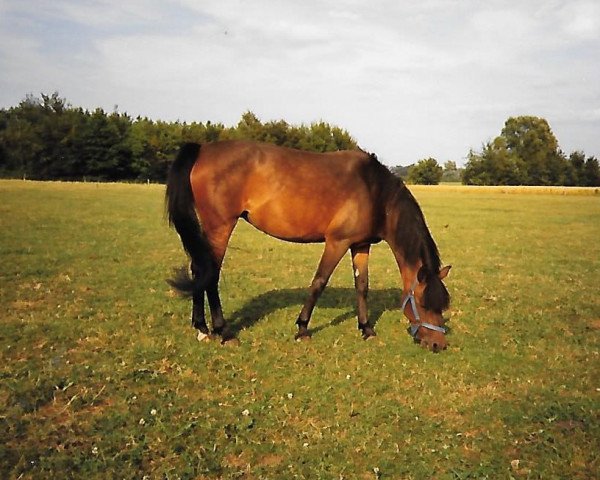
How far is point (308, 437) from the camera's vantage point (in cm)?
419

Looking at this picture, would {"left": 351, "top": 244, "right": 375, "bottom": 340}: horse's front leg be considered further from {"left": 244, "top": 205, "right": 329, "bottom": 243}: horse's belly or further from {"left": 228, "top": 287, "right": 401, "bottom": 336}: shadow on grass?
{"left": 244, "top": 205, "right": 329, "bottom": 243}: horse's belly

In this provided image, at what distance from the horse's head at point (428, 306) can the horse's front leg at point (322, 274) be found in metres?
1.08

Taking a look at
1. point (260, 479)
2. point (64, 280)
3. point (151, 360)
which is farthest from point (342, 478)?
point (64, 280)

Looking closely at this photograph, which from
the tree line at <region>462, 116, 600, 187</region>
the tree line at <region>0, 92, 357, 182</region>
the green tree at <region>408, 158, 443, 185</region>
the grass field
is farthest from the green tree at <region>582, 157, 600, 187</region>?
the grass field

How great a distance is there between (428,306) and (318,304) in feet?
9.54

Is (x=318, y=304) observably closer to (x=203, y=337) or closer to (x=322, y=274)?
(x=322, y=274)

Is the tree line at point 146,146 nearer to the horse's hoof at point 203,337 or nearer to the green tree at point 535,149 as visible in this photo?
the green tree at point 535,149

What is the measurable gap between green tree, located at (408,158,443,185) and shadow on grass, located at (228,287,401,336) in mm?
85792

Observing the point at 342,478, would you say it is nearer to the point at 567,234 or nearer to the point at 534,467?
the point at 534,467

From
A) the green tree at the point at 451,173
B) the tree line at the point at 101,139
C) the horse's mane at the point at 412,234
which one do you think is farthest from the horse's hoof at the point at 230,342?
the green tree at the point at 451,173

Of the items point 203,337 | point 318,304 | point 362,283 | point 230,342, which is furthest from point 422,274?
point 203,337

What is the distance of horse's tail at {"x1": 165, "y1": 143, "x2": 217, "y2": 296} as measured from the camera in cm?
618

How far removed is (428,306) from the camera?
605cm

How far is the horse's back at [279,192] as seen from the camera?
6352 mm
